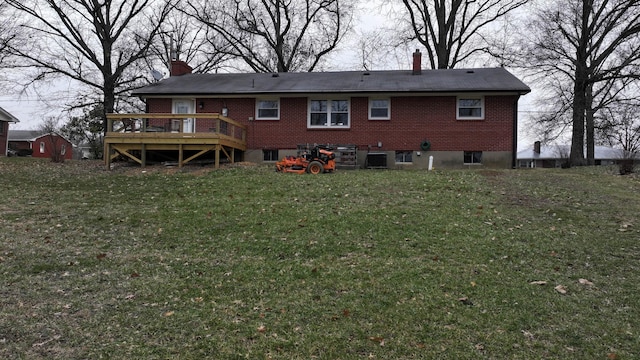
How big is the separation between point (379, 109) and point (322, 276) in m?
14.2

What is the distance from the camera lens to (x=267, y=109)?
19469mm

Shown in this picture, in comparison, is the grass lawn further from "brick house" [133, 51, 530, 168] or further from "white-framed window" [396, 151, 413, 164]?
"white-framed window" [396, 151, 413, 164]

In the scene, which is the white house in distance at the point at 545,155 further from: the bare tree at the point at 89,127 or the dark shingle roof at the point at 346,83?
the bare tree at the point at 89,127

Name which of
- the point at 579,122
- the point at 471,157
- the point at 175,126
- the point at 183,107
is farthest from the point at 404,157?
the point at 579,122

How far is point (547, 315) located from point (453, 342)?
1.26m

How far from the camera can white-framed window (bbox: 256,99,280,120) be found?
19.4 m

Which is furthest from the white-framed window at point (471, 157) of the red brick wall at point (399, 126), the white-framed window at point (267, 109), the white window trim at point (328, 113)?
the white-framed window at point (267, 109)

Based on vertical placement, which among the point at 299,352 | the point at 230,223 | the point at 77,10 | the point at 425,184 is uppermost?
the point at 77,10

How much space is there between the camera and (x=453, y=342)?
3.86 metres

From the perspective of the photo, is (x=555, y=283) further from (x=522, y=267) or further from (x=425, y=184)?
(x=425, y=184)

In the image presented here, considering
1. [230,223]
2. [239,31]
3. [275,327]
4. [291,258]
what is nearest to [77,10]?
[239,31]

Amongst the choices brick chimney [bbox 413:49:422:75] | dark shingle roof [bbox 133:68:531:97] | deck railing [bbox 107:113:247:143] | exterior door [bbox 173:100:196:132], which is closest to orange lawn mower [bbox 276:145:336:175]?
deck railing [bbox 107:113:247:143]

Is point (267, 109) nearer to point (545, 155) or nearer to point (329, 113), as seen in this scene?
point (329, 113)

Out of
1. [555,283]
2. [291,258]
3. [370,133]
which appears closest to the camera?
[555,283]
